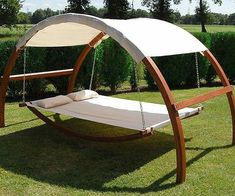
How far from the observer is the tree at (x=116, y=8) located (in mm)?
47125

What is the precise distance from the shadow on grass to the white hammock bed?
52 centimetres

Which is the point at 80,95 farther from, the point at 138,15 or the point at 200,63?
the point at 138,15

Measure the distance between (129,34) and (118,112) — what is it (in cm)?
196

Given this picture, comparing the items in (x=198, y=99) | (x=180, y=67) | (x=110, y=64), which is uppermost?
(x=110, y=64)

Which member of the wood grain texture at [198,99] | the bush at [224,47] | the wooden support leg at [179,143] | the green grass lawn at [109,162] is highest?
the bush at [224,47]

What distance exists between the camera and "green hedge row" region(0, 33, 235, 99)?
36.5 feet

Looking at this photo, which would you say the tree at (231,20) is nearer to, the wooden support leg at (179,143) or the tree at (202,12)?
the tree at (202,12)

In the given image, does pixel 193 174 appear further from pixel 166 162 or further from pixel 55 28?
pixel 55 28

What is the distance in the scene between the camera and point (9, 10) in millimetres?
54812

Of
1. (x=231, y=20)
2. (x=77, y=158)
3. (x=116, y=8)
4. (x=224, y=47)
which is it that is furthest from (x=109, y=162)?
(x=231, y=20)

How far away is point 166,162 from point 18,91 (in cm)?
634

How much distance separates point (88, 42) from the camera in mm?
8781

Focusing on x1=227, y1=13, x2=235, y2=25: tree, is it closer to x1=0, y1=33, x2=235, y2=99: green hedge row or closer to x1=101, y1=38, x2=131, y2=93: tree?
x1=0, y1=33, x2=235, y2=99: green hedge row

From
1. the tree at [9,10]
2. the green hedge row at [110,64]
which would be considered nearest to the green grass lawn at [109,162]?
the green hedge row at [110,64]
